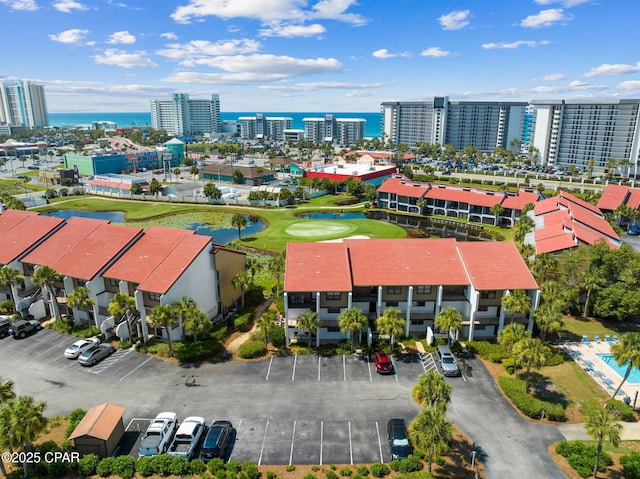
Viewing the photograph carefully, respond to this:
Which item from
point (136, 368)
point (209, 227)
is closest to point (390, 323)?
point (136, 368)

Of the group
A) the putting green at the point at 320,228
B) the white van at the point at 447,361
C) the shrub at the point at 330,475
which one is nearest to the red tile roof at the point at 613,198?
the putting green at the point at 320,228

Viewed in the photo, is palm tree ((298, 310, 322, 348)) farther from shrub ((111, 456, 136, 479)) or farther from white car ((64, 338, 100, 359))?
white car ((64, 338, 100, 359))

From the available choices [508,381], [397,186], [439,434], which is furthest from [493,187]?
[439,434]

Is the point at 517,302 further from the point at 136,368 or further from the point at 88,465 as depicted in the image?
the point at 88,465

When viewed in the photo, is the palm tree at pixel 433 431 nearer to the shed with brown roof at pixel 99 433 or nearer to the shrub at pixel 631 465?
the shrub at pixel 631 465

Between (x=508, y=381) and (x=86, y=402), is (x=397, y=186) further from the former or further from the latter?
(x=86, y=402)
